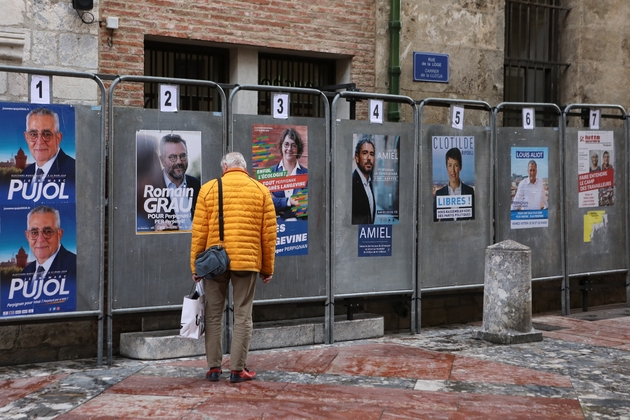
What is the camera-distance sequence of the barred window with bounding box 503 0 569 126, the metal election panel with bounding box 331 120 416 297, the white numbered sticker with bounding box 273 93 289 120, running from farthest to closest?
the barred window with bounding box 503 0 569 126 < the metal election panel with bounding box 331 120 416 297 < the white numbered sticker with bounding box 273 93 289 120

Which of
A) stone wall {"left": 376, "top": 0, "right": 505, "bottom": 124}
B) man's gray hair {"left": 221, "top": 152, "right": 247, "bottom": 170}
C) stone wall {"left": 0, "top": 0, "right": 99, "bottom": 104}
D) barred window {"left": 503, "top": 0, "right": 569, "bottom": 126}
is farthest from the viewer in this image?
barred window {"left": 503, "top": 0, "right": 569, "bottom": 126}

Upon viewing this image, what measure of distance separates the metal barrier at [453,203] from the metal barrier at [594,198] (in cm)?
135

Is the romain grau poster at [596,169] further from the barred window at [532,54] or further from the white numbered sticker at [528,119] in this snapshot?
the barred window at [532,54]

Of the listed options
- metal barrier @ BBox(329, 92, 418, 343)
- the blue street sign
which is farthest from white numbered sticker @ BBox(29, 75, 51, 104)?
the blue street sign

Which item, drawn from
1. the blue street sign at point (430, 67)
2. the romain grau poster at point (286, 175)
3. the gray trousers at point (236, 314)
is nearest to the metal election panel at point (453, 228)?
the romain grau poster at point (286, 175)

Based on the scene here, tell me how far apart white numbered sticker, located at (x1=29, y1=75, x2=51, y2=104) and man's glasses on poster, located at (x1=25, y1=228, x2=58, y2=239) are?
109 centimetres

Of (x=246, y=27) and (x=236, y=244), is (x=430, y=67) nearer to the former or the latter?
(x=246, y=27)

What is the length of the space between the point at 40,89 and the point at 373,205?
12.1 ft

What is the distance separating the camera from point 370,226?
1030 cm

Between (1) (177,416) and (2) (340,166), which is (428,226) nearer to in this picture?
(2) (340,166)

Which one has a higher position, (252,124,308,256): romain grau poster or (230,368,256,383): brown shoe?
(252,124,308,256): romain grau poster

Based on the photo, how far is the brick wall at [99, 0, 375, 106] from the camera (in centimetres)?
1014

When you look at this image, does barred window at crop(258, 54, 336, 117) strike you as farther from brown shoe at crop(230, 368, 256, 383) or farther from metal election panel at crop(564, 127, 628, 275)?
brown shoe at crop(230, 368, 256, 383)

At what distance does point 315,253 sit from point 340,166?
93cm
